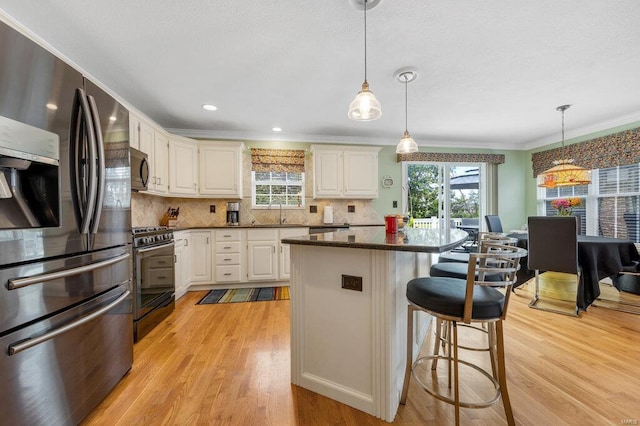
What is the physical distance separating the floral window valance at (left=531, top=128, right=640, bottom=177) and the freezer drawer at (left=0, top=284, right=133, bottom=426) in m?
6.18

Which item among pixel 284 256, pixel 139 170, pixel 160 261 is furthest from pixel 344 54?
pixel 284 256

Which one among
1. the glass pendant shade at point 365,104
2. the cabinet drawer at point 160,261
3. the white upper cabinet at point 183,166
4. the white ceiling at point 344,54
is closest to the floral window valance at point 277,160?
the white ceiling at point 344,54

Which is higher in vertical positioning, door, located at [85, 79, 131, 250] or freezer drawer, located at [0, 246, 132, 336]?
door, located at [85, 79, 131, 250]

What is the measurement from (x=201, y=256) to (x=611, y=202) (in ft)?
20.6

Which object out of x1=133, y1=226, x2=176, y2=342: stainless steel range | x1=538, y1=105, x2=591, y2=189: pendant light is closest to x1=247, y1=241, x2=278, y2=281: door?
x1=133, y1=226, x2=176, y2=342: stainless steel range

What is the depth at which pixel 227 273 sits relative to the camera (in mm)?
3773

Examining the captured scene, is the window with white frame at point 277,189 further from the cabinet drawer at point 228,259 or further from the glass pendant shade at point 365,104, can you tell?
the glass pendant shade at point 365,104

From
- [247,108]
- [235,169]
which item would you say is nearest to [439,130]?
[247,108]

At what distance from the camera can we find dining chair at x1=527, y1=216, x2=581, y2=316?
270cm

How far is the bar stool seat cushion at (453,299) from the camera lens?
4.01 ft

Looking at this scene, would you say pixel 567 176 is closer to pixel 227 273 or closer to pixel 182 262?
pixel 227 273

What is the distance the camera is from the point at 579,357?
1.96 m

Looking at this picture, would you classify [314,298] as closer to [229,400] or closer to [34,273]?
[229,400]

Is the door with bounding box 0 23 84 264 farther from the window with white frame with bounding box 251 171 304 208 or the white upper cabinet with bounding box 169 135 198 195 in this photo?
the window with white frame with bounding box 251 171 304 208
